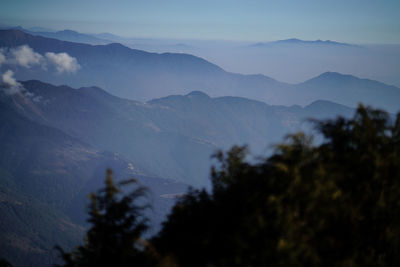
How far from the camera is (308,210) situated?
555cm

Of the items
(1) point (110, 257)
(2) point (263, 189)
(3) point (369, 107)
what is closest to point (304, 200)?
(2) point (263, 189)

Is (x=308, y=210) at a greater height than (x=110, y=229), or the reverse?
(x=308, y=210)

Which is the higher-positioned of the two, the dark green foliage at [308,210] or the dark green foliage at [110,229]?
the dark green foliage at [308,210]

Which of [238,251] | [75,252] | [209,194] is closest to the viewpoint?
[238,251]

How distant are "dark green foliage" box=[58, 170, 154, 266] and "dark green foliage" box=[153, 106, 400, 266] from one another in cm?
65

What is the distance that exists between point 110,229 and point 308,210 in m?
4.22

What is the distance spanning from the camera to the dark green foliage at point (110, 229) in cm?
666

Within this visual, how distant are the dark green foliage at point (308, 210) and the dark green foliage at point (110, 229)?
65cm

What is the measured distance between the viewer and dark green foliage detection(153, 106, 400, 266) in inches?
209

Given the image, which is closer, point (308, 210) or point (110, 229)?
point (308, 210)

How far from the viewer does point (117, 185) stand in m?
7.19

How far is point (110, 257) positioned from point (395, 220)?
575cm

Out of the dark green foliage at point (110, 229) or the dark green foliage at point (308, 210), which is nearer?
the dark green foliage at point (308, 210)

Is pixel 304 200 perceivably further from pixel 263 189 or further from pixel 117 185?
pixel 117 185
